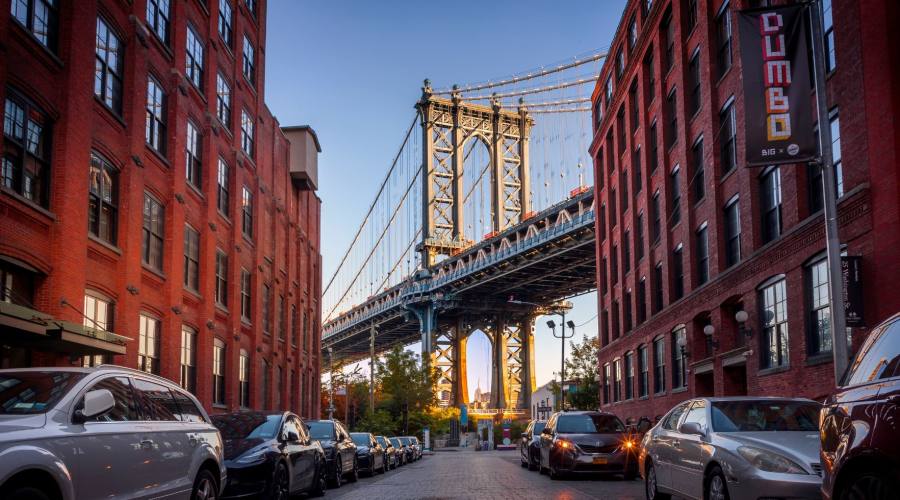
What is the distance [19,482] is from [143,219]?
54.4 ft

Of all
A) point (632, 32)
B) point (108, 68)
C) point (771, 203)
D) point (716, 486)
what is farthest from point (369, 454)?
point (632, 32)

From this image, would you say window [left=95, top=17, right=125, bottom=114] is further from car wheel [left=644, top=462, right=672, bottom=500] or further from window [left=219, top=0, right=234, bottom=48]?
car wheel [left=644, top=462, right=672, bottom=500]

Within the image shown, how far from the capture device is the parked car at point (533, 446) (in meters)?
23.8

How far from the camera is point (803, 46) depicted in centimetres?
1516

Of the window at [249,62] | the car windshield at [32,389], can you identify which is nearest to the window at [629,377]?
the window at [249,62]

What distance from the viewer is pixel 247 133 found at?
1312 inches

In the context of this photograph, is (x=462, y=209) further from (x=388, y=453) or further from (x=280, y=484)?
(x=280, y=484)

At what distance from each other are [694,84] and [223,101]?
14950mm

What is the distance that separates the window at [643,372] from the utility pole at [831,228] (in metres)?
23.4

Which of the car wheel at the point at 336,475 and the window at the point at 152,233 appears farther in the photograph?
the window at the point at 152,233

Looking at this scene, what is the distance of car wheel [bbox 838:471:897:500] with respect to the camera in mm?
5586

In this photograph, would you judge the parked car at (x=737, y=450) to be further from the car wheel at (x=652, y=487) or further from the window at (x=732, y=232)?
the window at (x=732, y=232)

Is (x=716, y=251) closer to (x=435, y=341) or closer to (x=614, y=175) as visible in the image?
(x=614, y=175)

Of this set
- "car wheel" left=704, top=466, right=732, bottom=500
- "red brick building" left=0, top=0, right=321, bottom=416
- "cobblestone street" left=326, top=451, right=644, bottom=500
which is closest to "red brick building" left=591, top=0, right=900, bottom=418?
"cobblestone street" left=326, top=451, right=644, bottom=500
